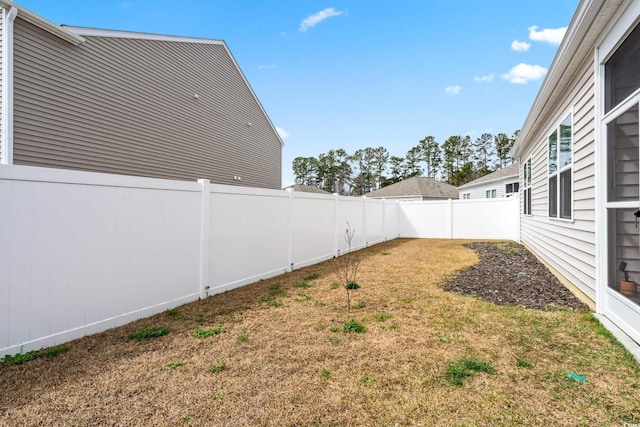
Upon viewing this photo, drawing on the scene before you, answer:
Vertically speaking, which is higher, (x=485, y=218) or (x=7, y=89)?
(x=7, y=89)

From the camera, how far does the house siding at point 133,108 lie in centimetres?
599

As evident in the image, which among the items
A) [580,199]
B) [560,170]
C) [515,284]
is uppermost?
[560,170]

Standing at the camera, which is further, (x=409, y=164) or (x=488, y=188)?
(x=409, y=164)

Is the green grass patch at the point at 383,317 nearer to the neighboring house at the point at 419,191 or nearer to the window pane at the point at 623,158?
the window pane at the point at 623,158

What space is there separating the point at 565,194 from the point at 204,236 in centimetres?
568

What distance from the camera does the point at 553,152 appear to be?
580cm

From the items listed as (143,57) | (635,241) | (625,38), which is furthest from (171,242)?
(143,57)

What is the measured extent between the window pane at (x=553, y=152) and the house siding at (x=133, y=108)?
29.9 ft

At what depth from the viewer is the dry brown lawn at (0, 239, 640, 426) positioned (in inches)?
72.7

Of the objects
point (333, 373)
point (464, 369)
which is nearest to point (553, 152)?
point (464, 369)

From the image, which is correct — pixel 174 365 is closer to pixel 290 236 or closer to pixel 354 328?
pixel 354 328

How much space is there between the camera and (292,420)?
1.80m

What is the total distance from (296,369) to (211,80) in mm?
10443

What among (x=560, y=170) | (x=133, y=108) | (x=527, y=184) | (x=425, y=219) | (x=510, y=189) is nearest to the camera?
(x=560, y=170)
